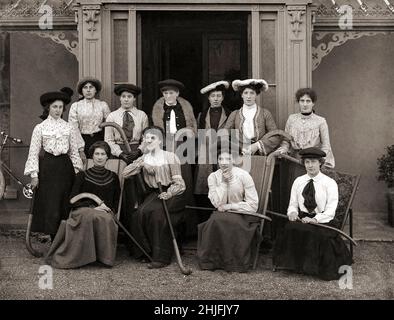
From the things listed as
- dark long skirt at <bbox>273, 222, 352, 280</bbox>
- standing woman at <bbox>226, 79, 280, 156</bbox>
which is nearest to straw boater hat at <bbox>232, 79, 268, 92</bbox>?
standing woman at <bbox>226, 79, 280, 156</bbox>

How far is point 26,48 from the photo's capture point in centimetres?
970

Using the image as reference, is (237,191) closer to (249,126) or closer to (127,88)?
(249,126)

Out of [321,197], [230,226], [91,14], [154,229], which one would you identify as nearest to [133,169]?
[154,229]

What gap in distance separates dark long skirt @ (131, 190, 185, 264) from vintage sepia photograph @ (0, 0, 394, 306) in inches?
0.6

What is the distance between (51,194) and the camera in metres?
7.05

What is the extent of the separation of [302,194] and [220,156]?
91cm

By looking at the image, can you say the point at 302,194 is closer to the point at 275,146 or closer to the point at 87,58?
the point at 275,146

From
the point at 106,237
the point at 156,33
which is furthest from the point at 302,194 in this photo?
the point at 156,33

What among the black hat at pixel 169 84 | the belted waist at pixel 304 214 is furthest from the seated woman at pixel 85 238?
the belted waist at pixel 304 214

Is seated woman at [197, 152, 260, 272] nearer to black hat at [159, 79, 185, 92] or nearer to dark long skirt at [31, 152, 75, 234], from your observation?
Result: black hat at [159, 79, 185, 92]

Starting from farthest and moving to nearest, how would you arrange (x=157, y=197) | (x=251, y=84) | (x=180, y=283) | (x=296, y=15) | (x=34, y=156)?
(x=296, y=15) → (x=251, y=84) → (x=34, y=156) → (x=157, y=197) → (x=180, y=283)

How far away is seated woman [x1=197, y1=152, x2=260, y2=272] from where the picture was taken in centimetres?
639

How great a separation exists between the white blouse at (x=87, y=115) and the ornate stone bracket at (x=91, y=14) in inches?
38.2

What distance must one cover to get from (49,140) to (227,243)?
7.44 feet
